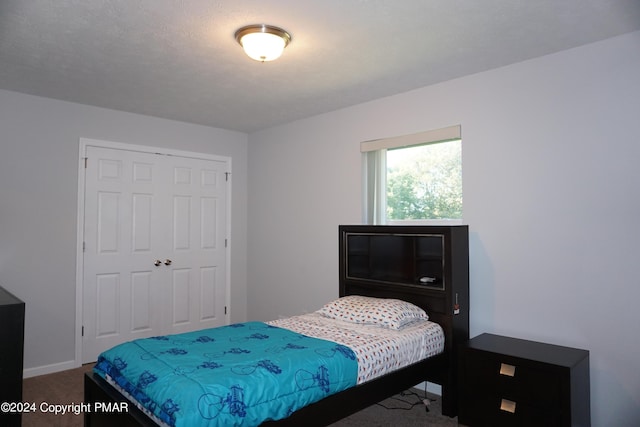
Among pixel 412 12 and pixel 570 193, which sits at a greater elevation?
pixel 412 12

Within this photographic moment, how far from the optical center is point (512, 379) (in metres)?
2.48

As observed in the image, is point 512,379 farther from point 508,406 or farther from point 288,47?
point 288,47

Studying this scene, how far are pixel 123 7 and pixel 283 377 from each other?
2.07 metres

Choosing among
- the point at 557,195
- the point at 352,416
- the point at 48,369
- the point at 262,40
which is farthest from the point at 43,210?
the point at 557,195

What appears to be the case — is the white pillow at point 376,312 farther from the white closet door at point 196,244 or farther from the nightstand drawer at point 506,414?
the white closet door at point 196,244

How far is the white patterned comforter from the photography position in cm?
248

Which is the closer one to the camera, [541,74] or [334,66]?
[541,74]

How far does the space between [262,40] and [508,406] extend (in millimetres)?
2567

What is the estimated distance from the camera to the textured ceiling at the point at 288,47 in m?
2.25

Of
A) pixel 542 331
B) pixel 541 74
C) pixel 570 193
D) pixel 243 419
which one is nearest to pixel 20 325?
pixel 243 419

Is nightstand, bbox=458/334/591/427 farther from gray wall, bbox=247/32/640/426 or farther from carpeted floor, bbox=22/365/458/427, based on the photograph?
carpeted floor, bbox=22/365/458/427

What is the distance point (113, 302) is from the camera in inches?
167

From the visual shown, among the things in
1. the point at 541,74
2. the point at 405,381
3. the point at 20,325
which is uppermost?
the point at 541,74

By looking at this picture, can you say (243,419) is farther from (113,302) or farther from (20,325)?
(113,302)
